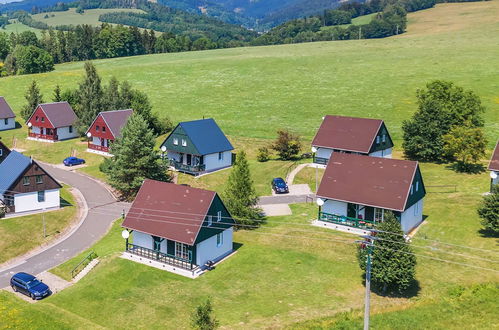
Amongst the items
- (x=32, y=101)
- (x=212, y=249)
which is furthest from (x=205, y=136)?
(x=32, y=101)

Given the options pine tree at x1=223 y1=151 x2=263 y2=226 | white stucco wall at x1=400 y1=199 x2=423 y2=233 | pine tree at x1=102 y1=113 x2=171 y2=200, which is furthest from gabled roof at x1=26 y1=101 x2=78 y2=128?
white stucco wall at x1=400 y1=199 x2=423 y2=233

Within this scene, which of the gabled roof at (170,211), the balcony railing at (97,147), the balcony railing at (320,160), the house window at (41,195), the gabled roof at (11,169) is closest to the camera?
the gabled roof at (170,211)

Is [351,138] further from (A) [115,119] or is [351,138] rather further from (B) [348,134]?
(A) [115,119]

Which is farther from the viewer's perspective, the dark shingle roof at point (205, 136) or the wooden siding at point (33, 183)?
the dark shingle roof at point (205, 136)

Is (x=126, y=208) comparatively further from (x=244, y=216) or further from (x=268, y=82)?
(x=268, y=82)

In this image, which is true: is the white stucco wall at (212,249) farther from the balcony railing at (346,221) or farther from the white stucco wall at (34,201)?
the white stucco wall at (34,201)

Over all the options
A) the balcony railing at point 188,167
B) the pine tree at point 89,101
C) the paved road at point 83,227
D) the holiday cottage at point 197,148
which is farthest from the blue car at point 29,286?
the pine tree at point 89,101

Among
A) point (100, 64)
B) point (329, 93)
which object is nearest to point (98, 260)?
point (329, 93)
